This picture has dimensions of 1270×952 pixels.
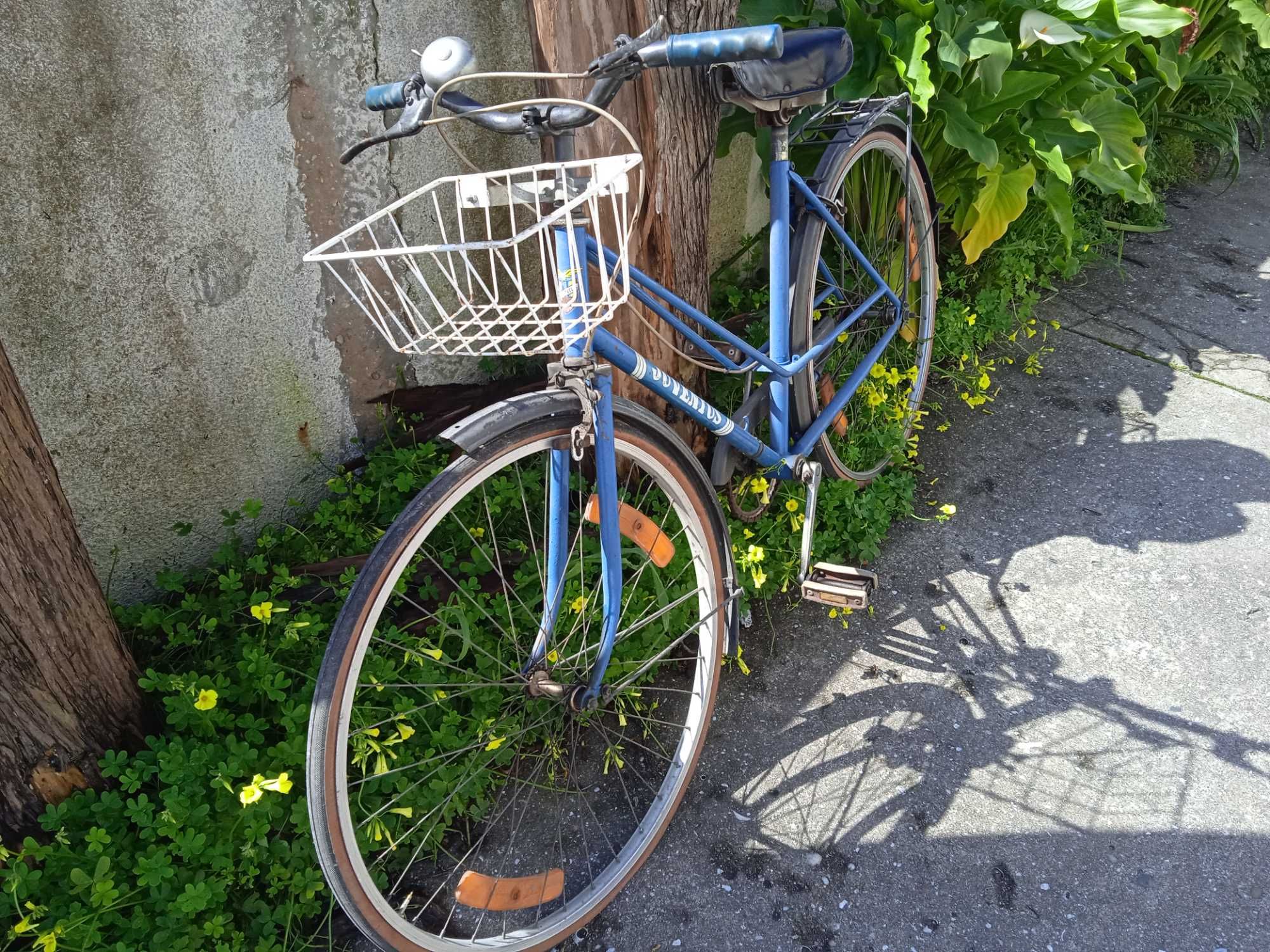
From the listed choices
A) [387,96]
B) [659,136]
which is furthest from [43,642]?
[659,136]

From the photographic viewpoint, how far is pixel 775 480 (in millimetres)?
2465

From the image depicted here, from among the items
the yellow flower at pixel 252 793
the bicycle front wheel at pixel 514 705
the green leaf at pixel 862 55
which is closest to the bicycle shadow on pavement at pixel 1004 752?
the bicycle front wheel at pixel 514 705

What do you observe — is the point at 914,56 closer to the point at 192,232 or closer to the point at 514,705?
the point at 192,232

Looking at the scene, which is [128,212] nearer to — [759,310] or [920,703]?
[759,310]

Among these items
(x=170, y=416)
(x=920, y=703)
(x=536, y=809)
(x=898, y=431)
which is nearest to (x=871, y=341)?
(x=898, y=431)

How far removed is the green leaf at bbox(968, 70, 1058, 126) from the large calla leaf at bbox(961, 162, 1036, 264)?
17 cm

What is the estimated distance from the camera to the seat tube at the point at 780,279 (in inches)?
83.8

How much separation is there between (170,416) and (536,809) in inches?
48.0

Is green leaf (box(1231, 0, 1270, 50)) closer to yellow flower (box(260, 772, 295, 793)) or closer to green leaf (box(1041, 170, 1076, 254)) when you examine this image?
green leaf (box(1041, 170, 1076, 254))

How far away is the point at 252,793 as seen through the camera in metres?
1.66

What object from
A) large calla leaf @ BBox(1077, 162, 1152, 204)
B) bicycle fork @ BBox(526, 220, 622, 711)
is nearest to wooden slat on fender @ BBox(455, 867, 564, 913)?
bicycle fork @ BBox(526, 220, 622, 711)

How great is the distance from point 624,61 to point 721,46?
0.46 feet

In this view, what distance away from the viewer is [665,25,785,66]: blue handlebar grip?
1.28m

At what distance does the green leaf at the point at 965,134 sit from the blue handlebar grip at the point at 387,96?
1846mm
